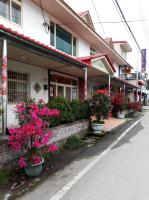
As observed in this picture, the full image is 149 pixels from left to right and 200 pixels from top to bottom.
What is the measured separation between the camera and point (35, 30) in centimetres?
1168

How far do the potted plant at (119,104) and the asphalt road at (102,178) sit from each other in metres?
11.0

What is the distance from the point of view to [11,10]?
10.2 m

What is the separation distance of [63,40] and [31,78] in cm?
436

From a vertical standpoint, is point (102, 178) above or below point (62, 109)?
below

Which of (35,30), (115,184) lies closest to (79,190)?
(115,184)

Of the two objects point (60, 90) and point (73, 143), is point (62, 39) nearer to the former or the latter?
point (60, 90)

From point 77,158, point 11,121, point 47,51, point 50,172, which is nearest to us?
point 50,172

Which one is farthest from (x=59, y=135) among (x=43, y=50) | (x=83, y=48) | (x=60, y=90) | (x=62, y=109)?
(x=83, y=48)

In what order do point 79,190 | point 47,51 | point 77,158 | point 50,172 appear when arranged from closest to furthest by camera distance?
point 79,190 < point 50,172 < point 77,158 < point 47,51

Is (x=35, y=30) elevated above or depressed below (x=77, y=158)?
above

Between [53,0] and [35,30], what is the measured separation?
1.66 meters

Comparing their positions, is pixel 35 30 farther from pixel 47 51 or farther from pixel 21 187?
pixel 21 187

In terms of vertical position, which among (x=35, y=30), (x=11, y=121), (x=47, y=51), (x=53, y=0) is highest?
(x=53, y=0)

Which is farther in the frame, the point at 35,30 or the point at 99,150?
the point at 35,30
